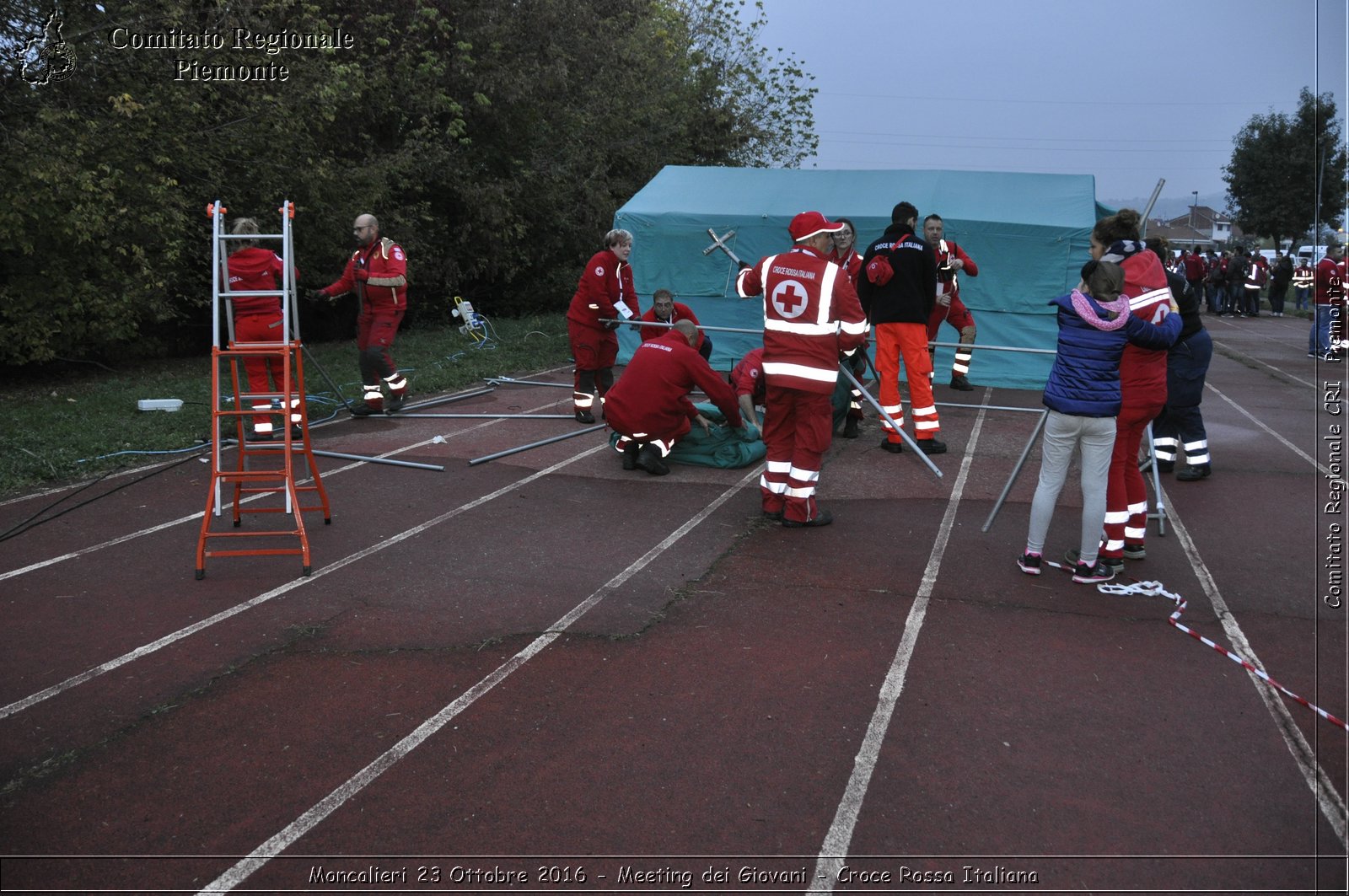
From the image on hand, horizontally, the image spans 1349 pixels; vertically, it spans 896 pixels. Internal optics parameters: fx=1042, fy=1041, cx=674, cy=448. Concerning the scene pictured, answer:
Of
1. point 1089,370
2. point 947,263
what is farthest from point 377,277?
point 1089,370

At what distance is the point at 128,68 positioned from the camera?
13648 millimetres

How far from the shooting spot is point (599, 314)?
11.0m

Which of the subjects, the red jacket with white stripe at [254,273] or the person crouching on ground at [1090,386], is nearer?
the person crouching on ground at [1090,386]

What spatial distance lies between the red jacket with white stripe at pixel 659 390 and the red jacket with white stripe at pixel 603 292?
7.03ft

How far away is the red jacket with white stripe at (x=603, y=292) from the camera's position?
1081 centimetres

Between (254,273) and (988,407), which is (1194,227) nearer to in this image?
(988,407)

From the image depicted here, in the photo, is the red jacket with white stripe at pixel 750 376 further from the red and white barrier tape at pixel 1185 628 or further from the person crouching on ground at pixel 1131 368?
the red and white barrier tape at pixel 1185 628

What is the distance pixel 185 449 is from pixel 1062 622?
7714 mm

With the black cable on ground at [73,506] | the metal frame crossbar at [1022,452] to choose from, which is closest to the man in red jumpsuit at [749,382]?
the metal frame crossbar at [1022,452]

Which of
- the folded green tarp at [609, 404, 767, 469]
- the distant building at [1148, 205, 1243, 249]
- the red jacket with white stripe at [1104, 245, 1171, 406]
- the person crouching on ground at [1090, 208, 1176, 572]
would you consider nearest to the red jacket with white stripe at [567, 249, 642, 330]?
the folded green tarp at [609, 404, 767, 469]

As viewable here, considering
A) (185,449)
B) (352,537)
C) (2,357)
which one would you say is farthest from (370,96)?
(352,537)

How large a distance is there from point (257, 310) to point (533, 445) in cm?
273

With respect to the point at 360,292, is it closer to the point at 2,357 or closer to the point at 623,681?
the point at 2,357

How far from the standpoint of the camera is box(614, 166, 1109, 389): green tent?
13805 mm
